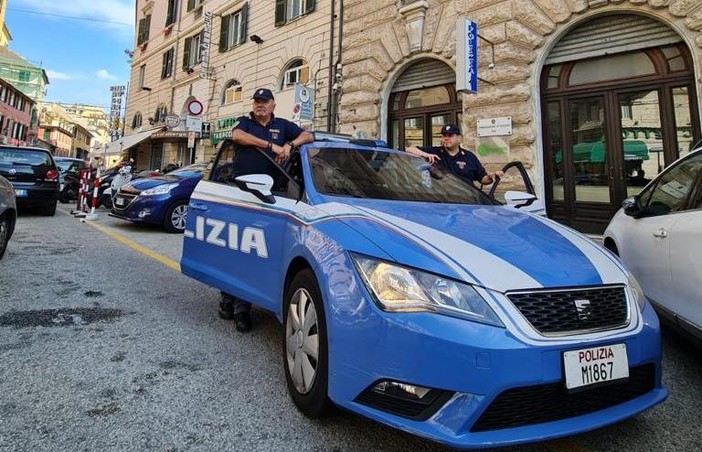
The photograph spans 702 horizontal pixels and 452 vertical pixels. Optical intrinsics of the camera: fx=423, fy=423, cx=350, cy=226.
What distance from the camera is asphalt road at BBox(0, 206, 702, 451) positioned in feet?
6.01

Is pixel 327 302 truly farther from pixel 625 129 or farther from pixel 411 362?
pixel 625 129

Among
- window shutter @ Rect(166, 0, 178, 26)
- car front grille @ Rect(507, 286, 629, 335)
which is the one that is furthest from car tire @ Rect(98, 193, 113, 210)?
window shutter @ Rect(166, 0, 178, 26)

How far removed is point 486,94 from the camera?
8.91 metres

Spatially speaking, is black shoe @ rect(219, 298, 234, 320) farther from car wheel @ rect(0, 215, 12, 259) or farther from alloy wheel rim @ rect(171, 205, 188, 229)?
alloy wheel rim @ rect(171, 205, 188, 229)

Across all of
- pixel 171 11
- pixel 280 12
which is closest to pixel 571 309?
pixel 280 12

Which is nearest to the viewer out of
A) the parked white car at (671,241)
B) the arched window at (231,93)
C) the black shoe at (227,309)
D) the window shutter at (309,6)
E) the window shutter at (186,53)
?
the parked white car at (671,241)

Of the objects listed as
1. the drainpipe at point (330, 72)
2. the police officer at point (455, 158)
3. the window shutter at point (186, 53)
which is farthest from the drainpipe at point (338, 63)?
the window shutter at point (186, 53)

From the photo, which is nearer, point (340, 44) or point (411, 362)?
point (411, 362)

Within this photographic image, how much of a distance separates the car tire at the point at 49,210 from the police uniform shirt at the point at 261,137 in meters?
8.73

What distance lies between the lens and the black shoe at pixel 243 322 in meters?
3.20

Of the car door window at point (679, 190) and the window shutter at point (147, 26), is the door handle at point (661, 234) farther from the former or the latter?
the window shutter at point (147, 26)

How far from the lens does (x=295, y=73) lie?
14461 mm

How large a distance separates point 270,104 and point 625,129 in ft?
22.8

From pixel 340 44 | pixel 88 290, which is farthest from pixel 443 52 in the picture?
pixel 88 290
